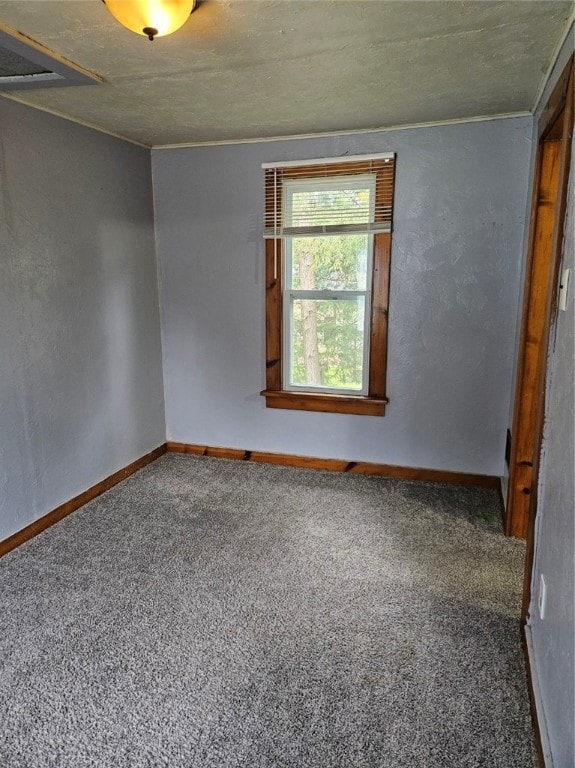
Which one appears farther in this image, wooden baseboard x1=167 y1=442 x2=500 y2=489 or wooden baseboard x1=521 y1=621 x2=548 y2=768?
wooden baseboard x1=167 y1=442 x2=500 y2=489

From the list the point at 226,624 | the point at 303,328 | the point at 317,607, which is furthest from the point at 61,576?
the point at 303,328

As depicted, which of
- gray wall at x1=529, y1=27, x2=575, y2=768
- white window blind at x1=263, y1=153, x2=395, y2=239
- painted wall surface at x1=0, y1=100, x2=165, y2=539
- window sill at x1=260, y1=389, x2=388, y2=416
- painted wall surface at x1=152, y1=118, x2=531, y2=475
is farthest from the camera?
window sill at x1=260, y1=389, x2=388, y2=416

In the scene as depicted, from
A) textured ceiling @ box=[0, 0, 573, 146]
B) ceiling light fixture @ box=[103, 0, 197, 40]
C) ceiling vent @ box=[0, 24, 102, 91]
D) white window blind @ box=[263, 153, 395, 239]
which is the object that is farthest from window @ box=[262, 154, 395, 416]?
ceiling light fixture @ box=[103, 0, 197, 40]

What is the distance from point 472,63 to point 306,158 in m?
1.32

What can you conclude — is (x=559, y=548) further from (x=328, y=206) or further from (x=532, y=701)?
(x=328, y=206)

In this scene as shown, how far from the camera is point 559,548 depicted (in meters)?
1.38

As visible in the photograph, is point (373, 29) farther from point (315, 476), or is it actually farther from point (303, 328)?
point (315, 476)

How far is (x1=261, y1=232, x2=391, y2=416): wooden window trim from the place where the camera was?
10.4 ft

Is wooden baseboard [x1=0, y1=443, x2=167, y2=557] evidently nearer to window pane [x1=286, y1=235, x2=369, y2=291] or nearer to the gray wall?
window pane [x1=286, y1=235, x2=369, y2=291]

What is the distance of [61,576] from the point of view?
229cm

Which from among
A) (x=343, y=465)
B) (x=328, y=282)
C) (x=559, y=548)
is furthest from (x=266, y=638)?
(x=328, y=282)

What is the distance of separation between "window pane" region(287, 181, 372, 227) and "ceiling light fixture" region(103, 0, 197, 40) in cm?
173

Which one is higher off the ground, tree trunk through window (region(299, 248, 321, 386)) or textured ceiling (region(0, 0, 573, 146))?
textured ceiling (region(0, 0, 573, 146))

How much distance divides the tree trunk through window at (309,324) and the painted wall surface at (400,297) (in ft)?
0.95
